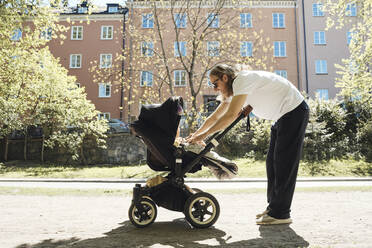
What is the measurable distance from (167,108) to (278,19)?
33071 millimetres

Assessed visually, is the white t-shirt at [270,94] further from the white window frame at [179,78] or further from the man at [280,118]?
the white window frame at [179,78]

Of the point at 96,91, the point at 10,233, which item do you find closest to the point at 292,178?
the point at 10,233

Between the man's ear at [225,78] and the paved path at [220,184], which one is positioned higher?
the man's ear at [225,78]

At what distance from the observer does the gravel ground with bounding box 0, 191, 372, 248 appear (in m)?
3.04

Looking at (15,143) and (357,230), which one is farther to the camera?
(15,143)

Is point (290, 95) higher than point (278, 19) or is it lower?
lower

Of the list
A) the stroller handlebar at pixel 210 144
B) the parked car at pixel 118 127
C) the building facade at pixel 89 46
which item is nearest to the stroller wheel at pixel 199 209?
the stroller handlebar at pixel 210 144

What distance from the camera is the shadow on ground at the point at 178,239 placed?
2.98 meters

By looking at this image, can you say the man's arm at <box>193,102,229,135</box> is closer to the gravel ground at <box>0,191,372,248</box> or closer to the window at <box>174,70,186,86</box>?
the gravel ground at <box>0,191,372,248</box>

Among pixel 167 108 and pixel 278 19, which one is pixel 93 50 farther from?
pixel 167 108

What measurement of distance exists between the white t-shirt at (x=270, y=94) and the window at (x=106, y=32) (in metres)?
32.5

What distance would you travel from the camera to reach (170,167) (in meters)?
3.75

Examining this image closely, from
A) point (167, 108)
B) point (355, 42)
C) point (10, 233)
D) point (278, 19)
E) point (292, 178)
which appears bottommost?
point (10, 233)

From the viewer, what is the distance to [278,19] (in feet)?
109
